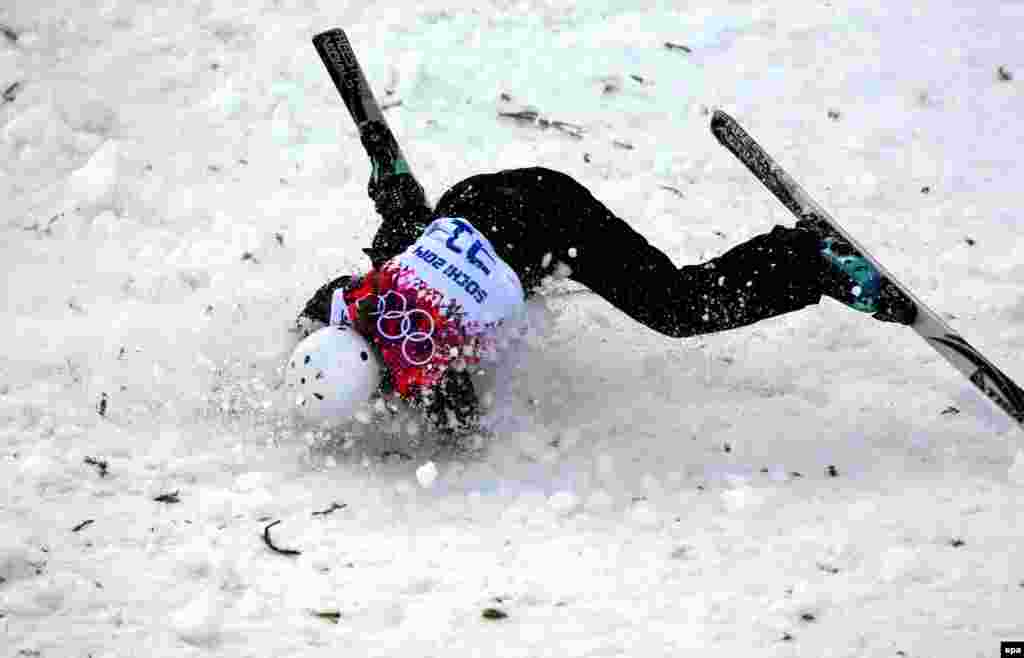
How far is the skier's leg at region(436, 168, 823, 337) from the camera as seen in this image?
3414mm

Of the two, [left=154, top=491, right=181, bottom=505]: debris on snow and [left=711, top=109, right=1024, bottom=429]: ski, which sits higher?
[left=711, top=109, right=1024, bottom=429]: ski

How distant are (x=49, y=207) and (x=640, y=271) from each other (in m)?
2.76

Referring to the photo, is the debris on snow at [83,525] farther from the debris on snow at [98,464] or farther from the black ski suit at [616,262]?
the black ski suit at [616,262]

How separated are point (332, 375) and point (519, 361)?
881 mm

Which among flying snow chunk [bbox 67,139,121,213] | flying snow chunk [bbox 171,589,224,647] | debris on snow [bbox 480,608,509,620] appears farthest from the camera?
flying snow chunk [bbox 67,139,121,213]

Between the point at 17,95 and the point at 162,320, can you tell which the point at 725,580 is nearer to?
the point at 162,320

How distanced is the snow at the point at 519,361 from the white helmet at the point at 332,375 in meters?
0.19

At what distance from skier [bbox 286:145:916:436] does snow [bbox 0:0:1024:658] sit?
25 cm

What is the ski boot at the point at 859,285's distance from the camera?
3279mm

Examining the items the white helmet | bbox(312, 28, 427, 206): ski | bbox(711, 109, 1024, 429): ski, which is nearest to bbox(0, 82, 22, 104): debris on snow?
bbox(312, 28, 427, 206): ski

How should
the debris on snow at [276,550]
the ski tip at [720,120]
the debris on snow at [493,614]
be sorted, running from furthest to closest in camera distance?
1. the ski tip at [720,120]
2. the debris on snow at [276,550]
3. the debris on snow at [493,614]

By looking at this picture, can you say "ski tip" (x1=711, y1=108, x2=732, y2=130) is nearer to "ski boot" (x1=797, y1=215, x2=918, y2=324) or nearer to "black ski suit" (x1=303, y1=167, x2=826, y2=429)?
"black ski suit" (x1=303, y1=167, x2=826, y2=429)

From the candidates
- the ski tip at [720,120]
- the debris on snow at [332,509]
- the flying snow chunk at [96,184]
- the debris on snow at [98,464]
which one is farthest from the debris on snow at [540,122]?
the debris on snow at [98,464]

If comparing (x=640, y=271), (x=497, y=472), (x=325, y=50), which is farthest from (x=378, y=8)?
(x=497, y=472)
